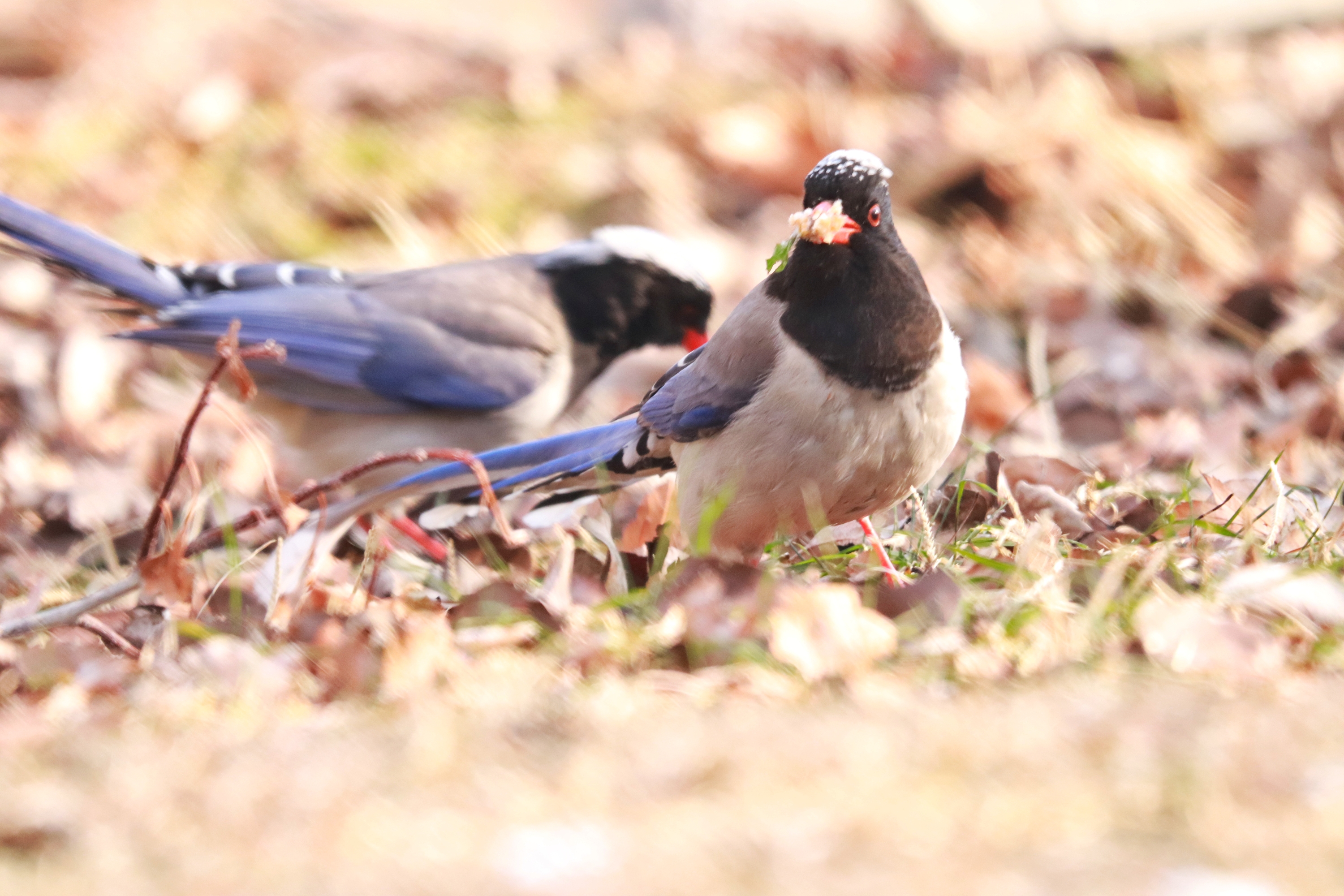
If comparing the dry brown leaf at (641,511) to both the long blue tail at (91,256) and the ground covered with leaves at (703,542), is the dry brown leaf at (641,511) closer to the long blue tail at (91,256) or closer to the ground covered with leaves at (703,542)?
the ground covered with leaves at (703,542)

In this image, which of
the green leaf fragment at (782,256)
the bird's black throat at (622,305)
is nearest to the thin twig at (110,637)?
the green leaf fragment at (782,256)

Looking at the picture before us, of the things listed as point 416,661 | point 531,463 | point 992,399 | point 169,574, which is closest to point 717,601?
point 416,661

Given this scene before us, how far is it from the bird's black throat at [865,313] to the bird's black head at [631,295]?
1829mm

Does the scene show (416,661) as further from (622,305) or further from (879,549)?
(622,305)

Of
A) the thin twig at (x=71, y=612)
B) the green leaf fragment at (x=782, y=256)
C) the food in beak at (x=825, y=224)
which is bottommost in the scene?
the thin twig at (x=71, y=612)

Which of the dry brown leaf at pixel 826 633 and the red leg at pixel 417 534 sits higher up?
the dry brown leaf at pixel 826 633

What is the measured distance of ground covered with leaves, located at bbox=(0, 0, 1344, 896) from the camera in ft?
5.30

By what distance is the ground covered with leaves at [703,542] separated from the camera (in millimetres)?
1614

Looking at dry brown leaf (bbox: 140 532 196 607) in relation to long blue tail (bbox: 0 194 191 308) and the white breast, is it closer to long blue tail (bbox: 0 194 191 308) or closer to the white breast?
the white breast

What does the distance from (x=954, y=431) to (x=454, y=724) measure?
1333 mm

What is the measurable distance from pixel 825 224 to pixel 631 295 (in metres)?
2.06

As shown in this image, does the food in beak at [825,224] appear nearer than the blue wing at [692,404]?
Yes

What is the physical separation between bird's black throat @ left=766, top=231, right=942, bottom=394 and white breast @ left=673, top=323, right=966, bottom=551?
0.03m

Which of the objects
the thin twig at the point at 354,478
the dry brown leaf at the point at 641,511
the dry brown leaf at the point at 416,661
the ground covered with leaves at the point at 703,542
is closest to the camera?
the ground covered with leaves at the point at 703,542
